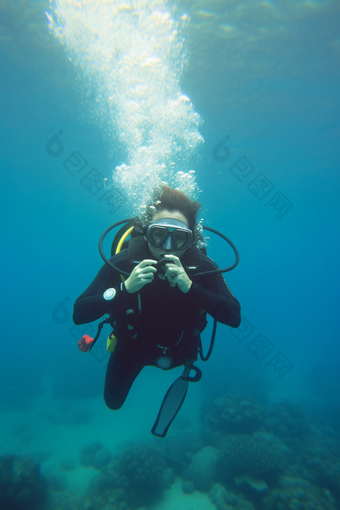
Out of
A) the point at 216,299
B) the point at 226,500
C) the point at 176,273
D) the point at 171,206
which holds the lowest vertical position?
the point at 226,500

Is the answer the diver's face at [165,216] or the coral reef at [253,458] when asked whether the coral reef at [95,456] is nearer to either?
the coral reef at [253,458]

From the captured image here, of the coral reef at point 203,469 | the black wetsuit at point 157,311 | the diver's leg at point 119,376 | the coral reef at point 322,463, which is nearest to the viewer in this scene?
the black wetsuit at point 157,311

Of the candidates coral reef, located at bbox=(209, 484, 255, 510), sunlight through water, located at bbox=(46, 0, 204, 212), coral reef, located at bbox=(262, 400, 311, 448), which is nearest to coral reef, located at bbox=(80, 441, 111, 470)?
coral reef, located at bbox=(209, 484, 255, 510)

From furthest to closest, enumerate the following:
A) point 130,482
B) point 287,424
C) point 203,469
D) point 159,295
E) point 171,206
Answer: point 287,424 < point 203,469 < point 130,482 < point 171,206 < point 159,295

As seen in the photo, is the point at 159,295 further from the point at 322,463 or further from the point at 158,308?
the point at 322,463

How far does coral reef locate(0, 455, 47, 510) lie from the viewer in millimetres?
7160

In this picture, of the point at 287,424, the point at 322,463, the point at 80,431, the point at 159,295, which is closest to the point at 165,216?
the point at 159,295

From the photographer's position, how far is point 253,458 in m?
8.38

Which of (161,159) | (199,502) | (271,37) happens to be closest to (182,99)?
(161,159)

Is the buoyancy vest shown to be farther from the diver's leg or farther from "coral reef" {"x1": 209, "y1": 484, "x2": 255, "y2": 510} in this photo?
"coral reef" {"x1": 209, "y1": 484, "x2": 255, "y2": 510}

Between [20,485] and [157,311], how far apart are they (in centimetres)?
916

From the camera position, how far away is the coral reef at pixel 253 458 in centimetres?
815

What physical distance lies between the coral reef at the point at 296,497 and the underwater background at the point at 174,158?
0.13 ft

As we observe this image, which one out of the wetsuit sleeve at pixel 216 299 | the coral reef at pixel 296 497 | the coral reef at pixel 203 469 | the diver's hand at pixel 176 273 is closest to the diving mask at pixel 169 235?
the diver's hand at pixel 176 273
